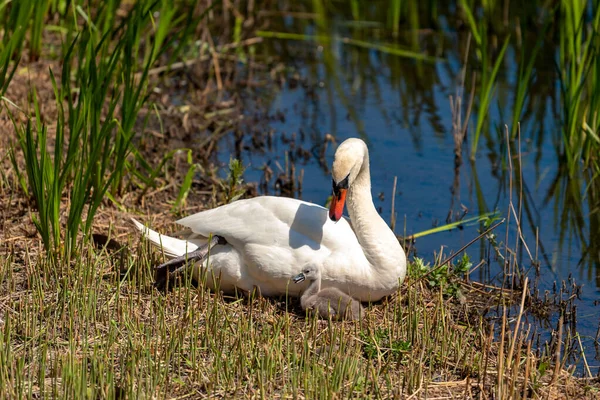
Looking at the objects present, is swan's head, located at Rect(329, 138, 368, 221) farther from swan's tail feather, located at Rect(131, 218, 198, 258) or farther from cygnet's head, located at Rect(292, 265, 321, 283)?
swan's tail feather, located at Rect(131, 218, 198, 258)

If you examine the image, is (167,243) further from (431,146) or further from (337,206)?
(431,146)

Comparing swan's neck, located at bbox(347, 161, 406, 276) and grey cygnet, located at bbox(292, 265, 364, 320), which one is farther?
swan's neck, located at bbox(347, 161, 406, 276)

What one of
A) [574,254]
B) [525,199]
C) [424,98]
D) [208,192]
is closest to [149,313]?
[208,192]

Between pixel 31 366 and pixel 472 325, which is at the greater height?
pixel 31 366

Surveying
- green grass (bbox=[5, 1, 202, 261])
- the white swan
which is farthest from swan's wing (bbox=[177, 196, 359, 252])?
green grass (bbox=[5, 1, 202, 261])

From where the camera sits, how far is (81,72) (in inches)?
223

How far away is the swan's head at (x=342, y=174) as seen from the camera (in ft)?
16.9

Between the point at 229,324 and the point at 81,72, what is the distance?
1.85 meters

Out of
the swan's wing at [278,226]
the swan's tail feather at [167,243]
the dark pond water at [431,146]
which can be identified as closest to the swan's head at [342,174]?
the swan's wing at [278,226]

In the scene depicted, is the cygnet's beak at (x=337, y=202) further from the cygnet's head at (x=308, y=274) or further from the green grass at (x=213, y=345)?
the green grass at (x=213, y=345)

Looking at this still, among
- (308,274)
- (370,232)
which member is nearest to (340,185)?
(370,232)

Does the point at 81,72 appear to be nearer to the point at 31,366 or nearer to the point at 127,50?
the point at 127,50

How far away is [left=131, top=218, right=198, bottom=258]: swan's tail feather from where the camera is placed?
18.0 ft

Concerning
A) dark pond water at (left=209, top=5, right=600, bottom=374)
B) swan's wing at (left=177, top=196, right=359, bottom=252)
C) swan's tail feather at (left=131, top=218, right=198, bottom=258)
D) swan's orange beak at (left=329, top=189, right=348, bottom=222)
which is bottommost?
dark pond water at (left=209, top=5, right=600, bottom=374)
